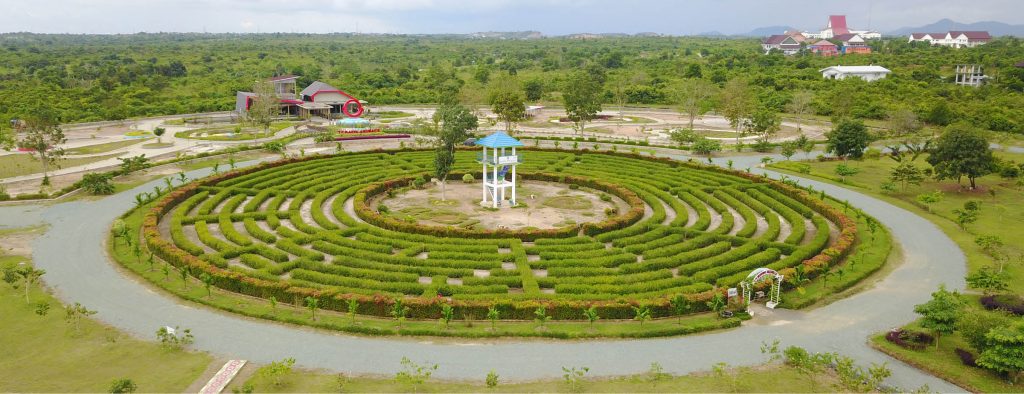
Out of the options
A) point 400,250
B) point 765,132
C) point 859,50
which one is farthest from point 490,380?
point 859,50

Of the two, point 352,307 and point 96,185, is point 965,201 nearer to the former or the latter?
point 352,307

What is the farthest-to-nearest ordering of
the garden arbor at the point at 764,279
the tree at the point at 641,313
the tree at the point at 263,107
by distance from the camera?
1. the tree at the point at 263,107
2. the garden arbor at the point at 764,279
3. the tree at the point at 641,313

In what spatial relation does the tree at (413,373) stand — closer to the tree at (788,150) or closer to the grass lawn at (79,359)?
the grass lawn at (79,359)

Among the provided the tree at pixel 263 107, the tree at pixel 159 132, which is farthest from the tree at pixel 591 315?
the tree at pixel 159 132

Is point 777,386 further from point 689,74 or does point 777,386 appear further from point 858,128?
point 689,74

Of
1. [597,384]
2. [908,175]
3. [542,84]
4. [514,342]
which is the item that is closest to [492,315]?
[514,342]

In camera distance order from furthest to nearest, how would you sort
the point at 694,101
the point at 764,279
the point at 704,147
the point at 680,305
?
the point at 694,101, the point at 704,147, the point at 764,279, the point at 680,305
